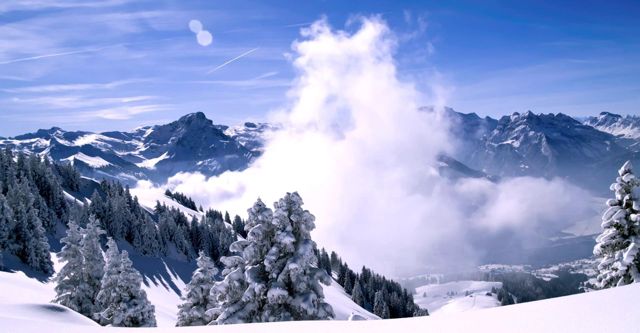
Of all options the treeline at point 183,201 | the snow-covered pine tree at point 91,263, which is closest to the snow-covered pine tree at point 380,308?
the snow-covered pine tree at point 91,263

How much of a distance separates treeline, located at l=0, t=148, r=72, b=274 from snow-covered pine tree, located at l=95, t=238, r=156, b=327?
2512cm

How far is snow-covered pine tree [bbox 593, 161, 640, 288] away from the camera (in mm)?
20156

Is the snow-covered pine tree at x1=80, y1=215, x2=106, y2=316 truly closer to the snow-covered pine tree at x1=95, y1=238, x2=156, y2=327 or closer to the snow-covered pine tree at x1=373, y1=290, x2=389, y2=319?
the snow-covered pine tree at x1=95, y1=238, x2=156, y2=327

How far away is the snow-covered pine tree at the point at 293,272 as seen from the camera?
16.9 metres

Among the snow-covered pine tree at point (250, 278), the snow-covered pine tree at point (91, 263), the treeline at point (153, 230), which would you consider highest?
the treeline at point (153, 230)

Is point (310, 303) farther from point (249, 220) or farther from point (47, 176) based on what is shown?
point (47, 176)

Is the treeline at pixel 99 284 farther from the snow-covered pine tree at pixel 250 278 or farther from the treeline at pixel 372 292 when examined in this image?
the treeline at pixel 372 292

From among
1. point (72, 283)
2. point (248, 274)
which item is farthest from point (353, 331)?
point (72, 283)

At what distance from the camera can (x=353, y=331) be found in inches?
321

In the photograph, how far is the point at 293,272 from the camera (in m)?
17.0

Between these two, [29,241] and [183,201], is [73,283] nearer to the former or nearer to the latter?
[29,241]

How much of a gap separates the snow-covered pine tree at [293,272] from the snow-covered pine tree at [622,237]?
15.1 meters

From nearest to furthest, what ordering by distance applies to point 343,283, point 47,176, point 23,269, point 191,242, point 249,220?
point 249,220 → point 23,269 → point 47,176 → point 191,242 → point 343,283

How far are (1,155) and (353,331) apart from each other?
99.2 meters
